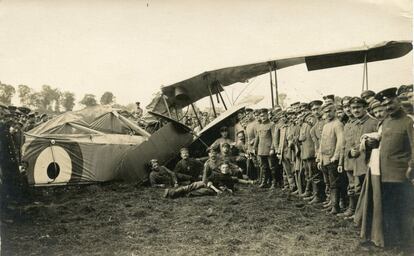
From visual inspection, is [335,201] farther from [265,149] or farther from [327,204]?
[265,149]

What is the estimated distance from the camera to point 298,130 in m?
6.44

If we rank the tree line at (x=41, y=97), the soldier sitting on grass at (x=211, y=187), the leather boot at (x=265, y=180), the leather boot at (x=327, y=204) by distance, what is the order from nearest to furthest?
the leather boot at (x=327, y=204) → the tree line at (x=41, y=97) → the soldier sitting on grass at (x=211, y=187) → the leather boot at (x=265, y=180)

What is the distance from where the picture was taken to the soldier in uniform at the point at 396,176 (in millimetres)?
3525

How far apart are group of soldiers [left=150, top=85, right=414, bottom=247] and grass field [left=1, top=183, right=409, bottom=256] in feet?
1.03

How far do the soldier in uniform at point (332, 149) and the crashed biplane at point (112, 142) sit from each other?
1890 mm

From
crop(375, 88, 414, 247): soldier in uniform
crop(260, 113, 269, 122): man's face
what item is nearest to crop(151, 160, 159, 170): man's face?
crop(260, 113, 269, 122): man's face

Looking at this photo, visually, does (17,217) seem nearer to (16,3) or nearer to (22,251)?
(22,251)

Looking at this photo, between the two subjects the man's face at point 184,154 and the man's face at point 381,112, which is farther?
the man's face at point 184,154

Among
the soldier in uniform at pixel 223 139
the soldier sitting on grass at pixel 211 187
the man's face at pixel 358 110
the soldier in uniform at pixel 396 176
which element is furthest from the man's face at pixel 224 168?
the soldier in uniform at pixel 396 176

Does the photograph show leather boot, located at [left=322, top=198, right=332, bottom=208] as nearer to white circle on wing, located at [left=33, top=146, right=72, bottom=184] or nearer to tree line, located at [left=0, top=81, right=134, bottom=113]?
white circle on wing, located at [left=33, top=146, right=72, bottom=184]

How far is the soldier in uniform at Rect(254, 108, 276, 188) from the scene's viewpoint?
25.0 feet

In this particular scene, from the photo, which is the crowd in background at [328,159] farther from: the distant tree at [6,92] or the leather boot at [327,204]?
the distant tree at [6,92]

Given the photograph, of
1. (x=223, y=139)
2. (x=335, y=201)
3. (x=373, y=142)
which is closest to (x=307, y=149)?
(x=335, y=201)

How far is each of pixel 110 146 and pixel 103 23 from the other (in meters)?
3.11
